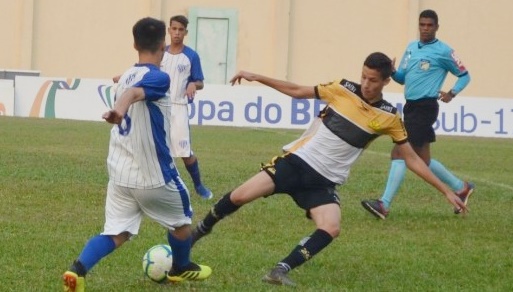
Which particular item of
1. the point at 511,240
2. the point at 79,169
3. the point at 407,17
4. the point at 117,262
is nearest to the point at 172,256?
the point at 117,262

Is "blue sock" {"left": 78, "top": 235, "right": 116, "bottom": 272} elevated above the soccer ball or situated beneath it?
elevated above

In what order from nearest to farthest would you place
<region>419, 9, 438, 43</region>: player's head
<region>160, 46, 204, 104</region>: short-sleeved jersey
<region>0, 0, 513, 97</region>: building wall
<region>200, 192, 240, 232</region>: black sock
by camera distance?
<region>200, 192, 240, 232</region>: black sock, <region>419, 9, 438, 43</region>: player's head, <region>160, 46, 204, 104</region>: short-sleeved jersey, <region>0, 0, 513, 97</region>: building wall

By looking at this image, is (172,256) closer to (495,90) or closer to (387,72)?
(387,72)

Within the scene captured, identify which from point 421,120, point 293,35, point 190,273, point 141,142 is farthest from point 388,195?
point 293,35

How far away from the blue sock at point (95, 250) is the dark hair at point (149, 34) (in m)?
1.09

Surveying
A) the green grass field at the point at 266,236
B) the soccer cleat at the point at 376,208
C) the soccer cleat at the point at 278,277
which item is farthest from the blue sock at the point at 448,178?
the soccer cleat at the point at 278,277

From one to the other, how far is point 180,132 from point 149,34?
5690 mm

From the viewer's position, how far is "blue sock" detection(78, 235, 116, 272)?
268 inches

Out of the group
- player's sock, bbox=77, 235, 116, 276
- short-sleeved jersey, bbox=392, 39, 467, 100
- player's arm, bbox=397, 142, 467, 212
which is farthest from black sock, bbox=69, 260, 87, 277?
short-sleeved jersey, bbox=392, 39, 467, 100

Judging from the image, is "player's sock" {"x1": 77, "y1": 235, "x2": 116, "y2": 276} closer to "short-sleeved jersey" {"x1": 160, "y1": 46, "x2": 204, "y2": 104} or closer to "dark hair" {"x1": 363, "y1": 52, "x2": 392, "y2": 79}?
"dark hair" {"x1": 363, "y1": 52, "x2": 392, "y2": 79}

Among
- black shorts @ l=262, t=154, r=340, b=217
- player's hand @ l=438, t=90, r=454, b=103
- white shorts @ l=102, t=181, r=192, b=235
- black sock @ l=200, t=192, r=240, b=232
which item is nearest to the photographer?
white shorts @ l=102, t=181, r=192, b=235

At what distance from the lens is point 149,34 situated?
6.72m

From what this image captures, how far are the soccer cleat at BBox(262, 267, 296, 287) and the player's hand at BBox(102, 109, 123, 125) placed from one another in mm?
1718

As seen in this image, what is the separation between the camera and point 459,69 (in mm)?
11648
